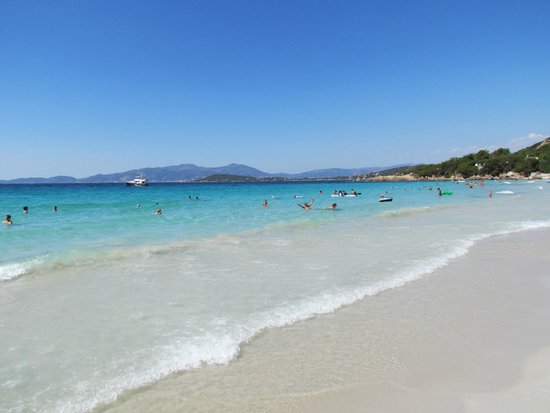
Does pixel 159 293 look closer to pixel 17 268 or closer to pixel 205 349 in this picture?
pixel 205 349

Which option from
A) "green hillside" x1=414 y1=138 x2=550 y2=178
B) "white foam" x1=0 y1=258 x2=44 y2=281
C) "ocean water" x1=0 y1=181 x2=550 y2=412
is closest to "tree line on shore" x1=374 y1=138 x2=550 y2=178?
"green hillside" x1=414 y1=138 x2=550 y2=178

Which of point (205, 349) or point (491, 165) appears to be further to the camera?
point (491, 165)

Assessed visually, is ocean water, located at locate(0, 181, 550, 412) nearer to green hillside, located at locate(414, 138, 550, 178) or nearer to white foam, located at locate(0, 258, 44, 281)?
white foam, located at locate(0, 258, 44, 281)

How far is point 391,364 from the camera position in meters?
5.29

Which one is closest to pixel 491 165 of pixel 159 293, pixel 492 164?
pixel 492 164

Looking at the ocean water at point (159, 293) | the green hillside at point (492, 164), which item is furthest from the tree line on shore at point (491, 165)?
the ocean water at point (159, 293)

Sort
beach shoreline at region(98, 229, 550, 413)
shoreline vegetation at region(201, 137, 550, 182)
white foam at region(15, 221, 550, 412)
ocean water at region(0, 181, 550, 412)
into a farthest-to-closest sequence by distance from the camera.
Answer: shoreline vegetation at region(201, 137, 550, 182)
ocean water at region(0, 181, 550, 412)
white foam at region(15, 221, 550, 412)
beach shoreline at region(98, 229, 550, 413)

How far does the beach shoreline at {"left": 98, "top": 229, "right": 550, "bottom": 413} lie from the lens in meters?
4.41

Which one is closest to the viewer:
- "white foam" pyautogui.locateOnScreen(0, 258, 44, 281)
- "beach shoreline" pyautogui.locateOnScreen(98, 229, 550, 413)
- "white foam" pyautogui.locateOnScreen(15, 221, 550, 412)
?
"beach shoreline" pyautogui.locateOnScreen(98, 229, 550, 413)

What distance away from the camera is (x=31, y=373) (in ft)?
17.2

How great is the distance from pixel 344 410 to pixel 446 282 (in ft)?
20.6

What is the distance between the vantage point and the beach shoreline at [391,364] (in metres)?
4.41

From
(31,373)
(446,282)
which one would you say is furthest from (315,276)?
(31,373)

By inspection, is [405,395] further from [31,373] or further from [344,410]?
[31,373]
